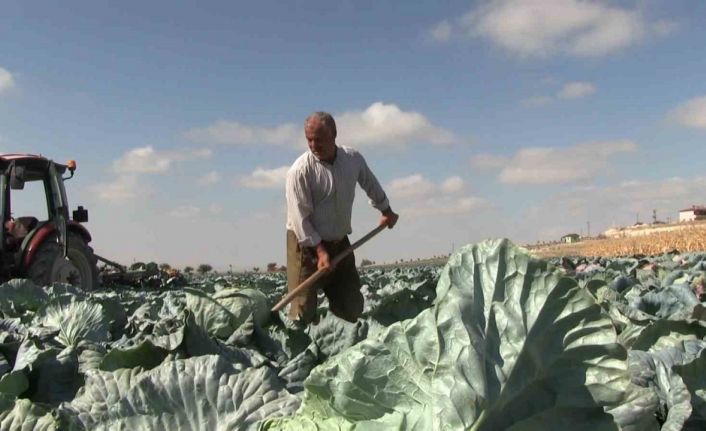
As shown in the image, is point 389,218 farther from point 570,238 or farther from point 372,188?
point 570,238

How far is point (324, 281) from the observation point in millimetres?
Result: 6242

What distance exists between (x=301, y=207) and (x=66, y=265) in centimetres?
868

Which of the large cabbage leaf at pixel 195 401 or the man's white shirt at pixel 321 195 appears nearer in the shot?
the large cabbage leaf at pixel 195 401

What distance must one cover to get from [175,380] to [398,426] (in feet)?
1.74

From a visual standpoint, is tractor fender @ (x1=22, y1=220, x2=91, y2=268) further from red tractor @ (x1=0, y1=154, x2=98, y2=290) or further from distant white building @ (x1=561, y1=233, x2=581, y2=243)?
distant white building @ (x1=561, y1=233, x2=581, y2=243)

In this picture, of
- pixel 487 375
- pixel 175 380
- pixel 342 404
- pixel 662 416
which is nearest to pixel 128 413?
pixel 175 380

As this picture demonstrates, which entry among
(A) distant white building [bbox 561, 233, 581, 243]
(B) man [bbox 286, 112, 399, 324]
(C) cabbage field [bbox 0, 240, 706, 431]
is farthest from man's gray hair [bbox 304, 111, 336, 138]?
(A) distant white building [bbox 561, 233, 581, 243]

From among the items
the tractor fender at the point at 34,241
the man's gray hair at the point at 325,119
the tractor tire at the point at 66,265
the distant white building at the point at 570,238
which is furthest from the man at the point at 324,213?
the distant white building at the point at 570,238

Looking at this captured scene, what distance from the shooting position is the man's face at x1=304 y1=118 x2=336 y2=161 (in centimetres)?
578

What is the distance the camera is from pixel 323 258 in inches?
225

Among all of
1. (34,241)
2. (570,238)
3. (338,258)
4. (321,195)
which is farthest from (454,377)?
(570,238)

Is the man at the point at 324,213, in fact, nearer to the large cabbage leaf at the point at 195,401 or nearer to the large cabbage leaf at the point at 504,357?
the large cabbage leaf at the point at 195,401

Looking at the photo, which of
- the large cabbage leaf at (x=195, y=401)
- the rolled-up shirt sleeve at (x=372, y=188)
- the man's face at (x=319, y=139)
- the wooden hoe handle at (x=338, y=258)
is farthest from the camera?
the rolled-up shirt sleeve at (x=372, y=188)

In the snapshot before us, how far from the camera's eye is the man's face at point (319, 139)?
5.78m
